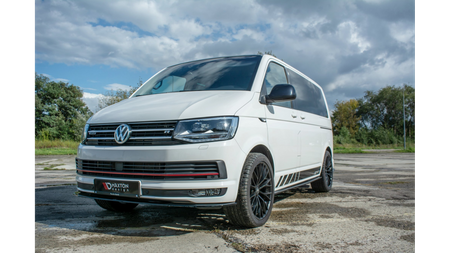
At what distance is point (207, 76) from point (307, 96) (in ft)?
6.93

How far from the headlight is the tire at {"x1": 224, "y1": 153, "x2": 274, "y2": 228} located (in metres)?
0.43

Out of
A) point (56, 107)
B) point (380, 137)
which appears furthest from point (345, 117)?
point (56, 107)

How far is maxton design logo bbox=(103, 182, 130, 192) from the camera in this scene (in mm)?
3104

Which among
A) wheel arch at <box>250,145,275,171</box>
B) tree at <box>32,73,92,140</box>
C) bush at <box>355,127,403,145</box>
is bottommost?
bush at <box>355,127,403,145</box>

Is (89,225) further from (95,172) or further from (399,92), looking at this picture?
(399,92)

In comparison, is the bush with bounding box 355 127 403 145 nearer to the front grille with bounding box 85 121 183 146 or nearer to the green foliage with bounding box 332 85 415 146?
the green foliage with bounding box 332 85 415 146

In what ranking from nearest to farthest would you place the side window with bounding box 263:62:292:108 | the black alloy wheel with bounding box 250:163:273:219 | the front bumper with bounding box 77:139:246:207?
the front bumper with bounding box 77:139:246:207
the black alloy wheel with bounding box 250:163:273:219
the side window with bounding box 263:62:292:108

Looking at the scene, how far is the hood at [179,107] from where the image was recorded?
3.11 m

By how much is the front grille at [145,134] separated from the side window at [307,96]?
2270 millimetres

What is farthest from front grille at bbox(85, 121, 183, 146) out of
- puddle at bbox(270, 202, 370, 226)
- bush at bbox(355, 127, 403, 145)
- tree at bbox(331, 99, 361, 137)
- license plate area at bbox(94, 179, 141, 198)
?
tree at bbox(331, 99, 361, 137)

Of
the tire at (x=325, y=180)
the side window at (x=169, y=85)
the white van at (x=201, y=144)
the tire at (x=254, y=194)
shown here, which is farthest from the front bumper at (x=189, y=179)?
the tire at (x=325, y=180)

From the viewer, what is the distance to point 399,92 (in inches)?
2534
